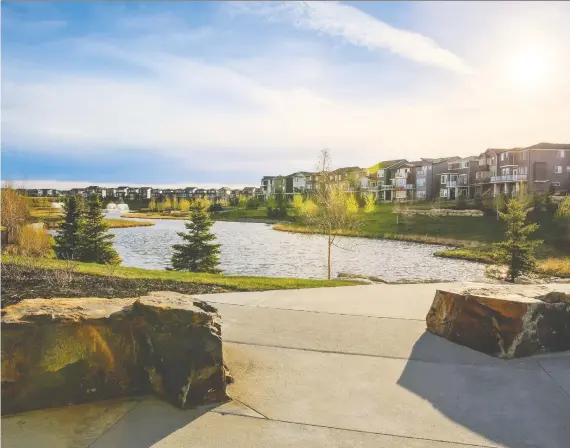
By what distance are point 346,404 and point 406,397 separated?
1.80ft

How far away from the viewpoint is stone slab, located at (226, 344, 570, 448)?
10.7ft

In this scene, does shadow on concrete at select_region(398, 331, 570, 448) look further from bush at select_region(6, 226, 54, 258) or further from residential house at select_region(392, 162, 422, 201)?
residential house at select_region(392, 162, 422, 201)

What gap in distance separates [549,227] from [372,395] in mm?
39539

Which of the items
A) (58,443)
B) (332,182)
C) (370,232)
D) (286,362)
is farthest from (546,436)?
(370,232)

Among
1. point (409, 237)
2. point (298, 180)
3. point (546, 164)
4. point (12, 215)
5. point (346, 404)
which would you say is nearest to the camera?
point (346, 404)

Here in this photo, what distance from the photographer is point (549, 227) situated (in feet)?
122

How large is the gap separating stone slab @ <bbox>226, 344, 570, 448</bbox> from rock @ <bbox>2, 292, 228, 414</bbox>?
45 cm

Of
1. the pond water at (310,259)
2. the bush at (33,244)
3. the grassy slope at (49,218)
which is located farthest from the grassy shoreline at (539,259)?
the bush at (33,244)

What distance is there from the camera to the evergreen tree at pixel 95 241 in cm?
2019

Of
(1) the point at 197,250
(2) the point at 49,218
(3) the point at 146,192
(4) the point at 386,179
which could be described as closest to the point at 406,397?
(1) the point at 197,250

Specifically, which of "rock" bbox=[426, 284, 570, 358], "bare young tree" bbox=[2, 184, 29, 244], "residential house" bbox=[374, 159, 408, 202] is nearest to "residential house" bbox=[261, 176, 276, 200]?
"residential house" bbox=[374, 159, 408, 202]

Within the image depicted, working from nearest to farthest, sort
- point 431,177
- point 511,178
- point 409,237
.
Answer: point 409,237
point 511,178
point 431,177

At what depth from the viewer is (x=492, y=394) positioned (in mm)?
3850

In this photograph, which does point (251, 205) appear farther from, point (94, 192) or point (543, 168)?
point (94, 192)
